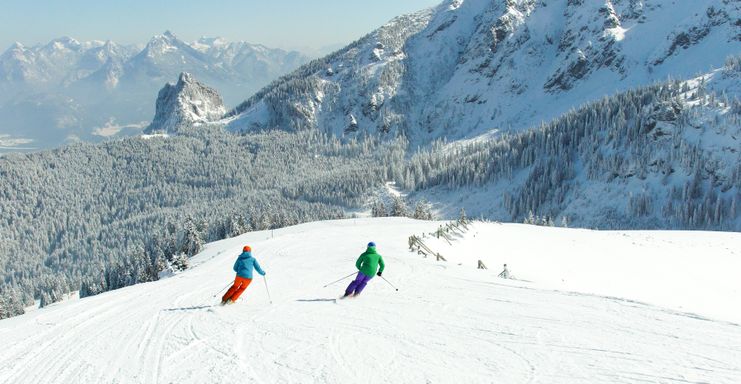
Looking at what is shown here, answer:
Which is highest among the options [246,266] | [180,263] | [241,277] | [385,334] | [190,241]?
[246,266]

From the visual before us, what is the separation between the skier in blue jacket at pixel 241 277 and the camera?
20.4 m

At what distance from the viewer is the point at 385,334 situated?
49.7ft

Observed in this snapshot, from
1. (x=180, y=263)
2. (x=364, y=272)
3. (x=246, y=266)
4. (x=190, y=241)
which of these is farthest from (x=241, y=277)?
(x=190, y=241)

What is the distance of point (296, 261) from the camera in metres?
33.4

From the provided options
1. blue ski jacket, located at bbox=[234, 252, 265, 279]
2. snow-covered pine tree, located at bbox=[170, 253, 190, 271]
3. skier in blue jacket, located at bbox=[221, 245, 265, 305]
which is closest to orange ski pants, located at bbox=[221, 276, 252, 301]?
skier in blue jacket, located at bbox=[221, 245, 265, 305]

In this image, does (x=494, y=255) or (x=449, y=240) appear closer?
(x=494, y=255)

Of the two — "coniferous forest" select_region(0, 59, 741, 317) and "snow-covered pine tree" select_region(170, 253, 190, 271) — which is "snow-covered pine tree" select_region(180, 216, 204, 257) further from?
"snow-covered pine tree" select_region(170, 253, 190, 271)

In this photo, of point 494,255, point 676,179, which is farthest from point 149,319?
point 676,179

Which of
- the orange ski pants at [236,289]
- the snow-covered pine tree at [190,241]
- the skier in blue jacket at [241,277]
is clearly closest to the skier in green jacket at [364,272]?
the skier in blue jacket at [241,277]

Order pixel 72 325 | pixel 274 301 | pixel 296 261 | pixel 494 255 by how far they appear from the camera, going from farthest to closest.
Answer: pixel 494 255 < pixel 296 261 < pixel 274 301 < pixel 72 325

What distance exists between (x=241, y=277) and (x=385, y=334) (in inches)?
323

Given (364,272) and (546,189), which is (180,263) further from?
(546,189)

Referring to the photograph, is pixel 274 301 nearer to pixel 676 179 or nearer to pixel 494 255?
pixel 494 255

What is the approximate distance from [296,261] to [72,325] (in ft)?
53.0
